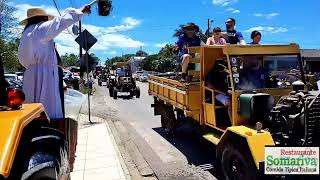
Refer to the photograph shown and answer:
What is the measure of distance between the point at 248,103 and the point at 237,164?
3.40 ft

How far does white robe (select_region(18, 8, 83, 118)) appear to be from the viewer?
494cm

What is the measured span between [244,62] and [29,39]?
4.01 metres

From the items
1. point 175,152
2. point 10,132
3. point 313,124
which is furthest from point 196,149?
point 10,132

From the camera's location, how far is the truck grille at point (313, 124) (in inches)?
221

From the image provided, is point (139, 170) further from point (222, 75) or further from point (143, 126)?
point (143, 126)

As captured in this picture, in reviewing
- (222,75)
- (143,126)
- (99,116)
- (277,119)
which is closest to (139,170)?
(222,75)

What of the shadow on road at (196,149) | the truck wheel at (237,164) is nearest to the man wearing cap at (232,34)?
the shadow on road at (196,149)

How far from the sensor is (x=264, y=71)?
7.89m

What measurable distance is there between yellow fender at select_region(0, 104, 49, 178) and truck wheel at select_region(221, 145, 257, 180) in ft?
10.4

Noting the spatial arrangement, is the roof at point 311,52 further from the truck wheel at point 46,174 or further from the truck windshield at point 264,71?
the truck wheel at point 46,174

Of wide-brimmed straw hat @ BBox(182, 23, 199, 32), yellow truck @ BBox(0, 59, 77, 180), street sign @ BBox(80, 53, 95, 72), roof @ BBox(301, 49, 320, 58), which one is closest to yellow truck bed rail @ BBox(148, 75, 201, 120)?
wide-brimmed straw hat @ BBox(182, 23, 199, 32)

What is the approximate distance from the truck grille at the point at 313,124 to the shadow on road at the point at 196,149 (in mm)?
2114

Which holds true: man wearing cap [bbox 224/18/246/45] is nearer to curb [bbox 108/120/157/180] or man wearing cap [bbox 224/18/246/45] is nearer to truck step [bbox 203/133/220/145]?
truck step [bbox 203/133/220/145]

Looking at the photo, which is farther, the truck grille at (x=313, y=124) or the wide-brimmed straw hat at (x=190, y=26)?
the wide-brimmed straw hat at (x=190, y=26)
